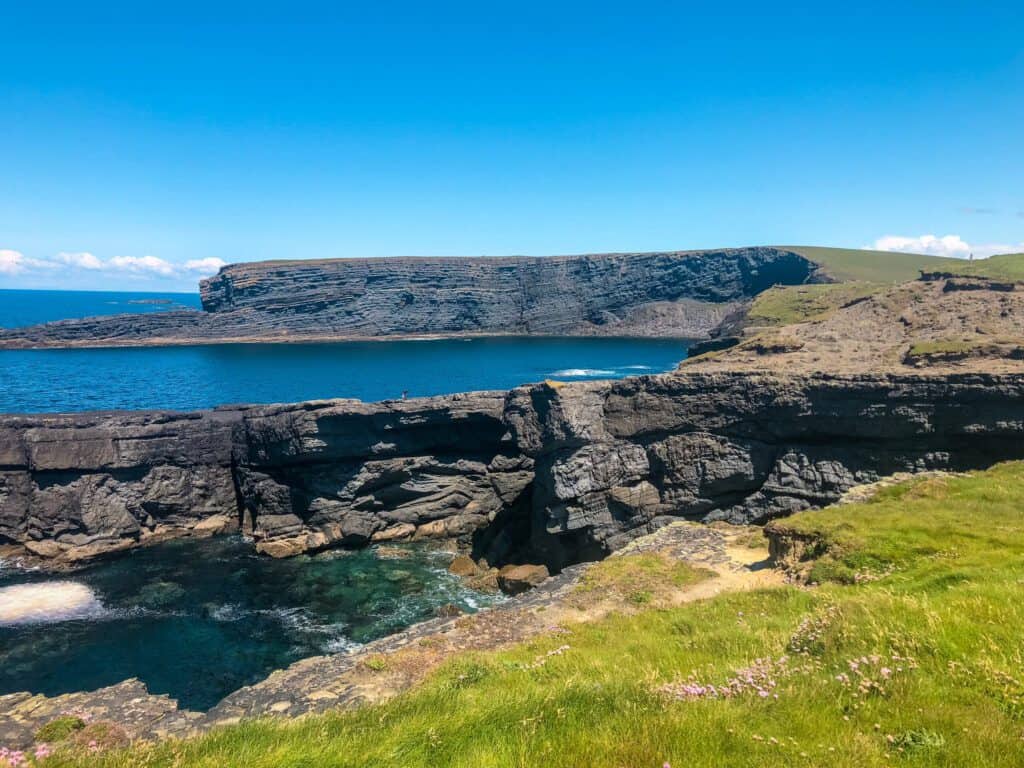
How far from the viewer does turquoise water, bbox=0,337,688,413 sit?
80.1 metres

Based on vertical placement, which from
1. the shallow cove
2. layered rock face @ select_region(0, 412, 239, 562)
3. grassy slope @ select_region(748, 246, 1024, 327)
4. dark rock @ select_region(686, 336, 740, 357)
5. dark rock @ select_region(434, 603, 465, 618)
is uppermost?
grassy slope @ select_region(748, 246, 1024, 327)

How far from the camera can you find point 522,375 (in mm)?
104125

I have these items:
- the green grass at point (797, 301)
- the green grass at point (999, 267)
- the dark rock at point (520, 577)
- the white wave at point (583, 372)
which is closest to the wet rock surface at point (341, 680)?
the dark rock at point (520, 577)

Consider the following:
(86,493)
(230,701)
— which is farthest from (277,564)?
(230,701)

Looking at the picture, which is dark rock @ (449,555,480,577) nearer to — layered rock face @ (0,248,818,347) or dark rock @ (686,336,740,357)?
dark rock @ (686,336,740,357)

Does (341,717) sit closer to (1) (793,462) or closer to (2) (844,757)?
(2) (844,757)

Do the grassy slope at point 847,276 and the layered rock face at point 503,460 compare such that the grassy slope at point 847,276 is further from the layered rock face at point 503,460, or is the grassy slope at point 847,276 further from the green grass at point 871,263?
the layered rock face at point 503,460

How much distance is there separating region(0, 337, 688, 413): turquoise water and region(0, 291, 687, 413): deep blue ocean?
0.52 feet

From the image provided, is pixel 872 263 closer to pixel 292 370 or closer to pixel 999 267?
pixel 999 267

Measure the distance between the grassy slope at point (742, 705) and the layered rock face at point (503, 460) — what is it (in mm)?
18583

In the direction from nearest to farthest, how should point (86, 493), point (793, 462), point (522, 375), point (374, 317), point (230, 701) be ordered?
point (230, 701) → point (793, 462) → point (86, 493) → point (522, 375) → point (374, 317)

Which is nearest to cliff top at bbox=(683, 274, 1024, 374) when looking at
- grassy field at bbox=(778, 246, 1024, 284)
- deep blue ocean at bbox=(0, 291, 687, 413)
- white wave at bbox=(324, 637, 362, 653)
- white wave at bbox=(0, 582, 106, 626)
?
white wave at bbox=(324, 637, 362, 653)

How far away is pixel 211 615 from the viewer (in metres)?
31.4

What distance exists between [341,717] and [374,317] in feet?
553
